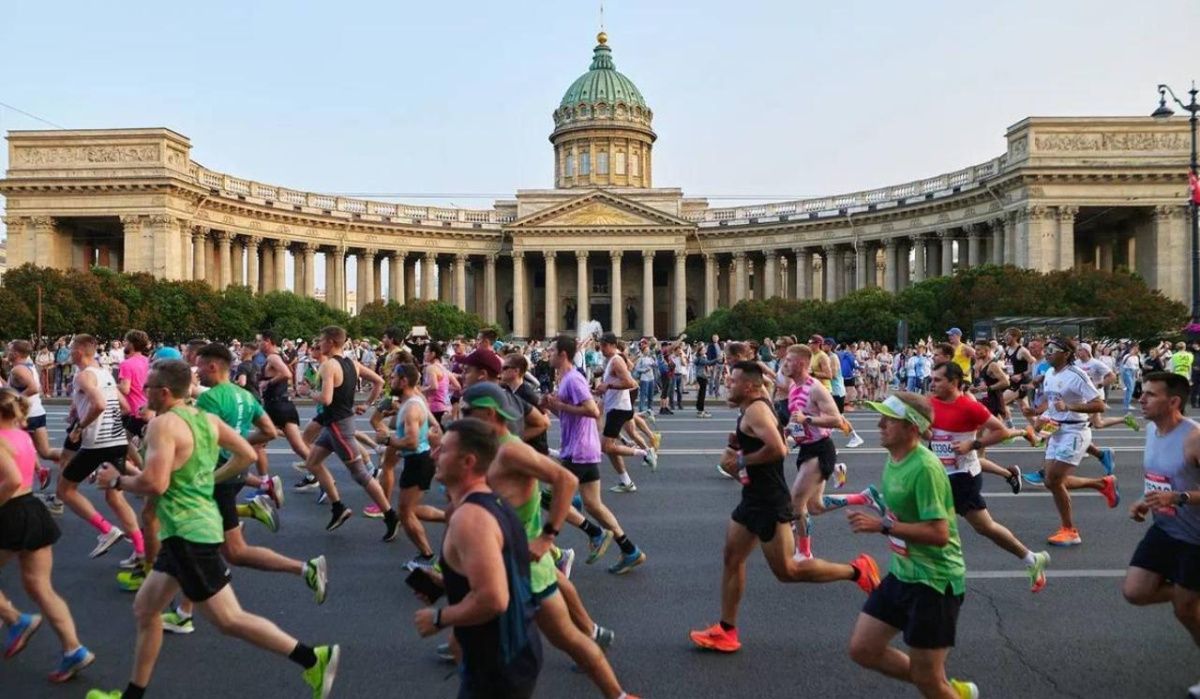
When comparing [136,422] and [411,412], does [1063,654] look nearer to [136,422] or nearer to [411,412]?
[411,412]

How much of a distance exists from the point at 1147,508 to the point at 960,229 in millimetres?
54374

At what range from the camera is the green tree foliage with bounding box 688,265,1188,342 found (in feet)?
113

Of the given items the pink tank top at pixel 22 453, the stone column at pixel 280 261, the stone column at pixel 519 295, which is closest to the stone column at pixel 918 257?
the stone column at pixel 519 295

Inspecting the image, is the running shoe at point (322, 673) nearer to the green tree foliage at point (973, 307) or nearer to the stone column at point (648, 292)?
the green tree foliage at point (973, 307)

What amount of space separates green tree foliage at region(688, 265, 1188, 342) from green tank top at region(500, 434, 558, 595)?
34.9m

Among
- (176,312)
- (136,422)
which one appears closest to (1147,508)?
(136,422)

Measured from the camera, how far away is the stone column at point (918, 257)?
2316 inches

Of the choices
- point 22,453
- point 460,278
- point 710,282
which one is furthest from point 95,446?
point 710,282

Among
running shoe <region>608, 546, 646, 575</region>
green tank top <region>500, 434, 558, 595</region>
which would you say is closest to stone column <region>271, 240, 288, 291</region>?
running shoe <region>608, 546, 646, 575</region>

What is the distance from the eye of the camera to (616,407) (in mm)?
11703

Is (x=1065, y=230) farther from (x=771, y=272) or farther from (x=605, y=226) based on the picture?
(x=605, y=226)

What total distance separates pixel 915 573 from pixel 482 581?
7.27 ft

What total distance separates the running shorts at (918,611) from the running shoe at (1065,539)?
16.2 ft

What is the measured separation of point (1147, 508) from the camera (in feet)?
16.8
